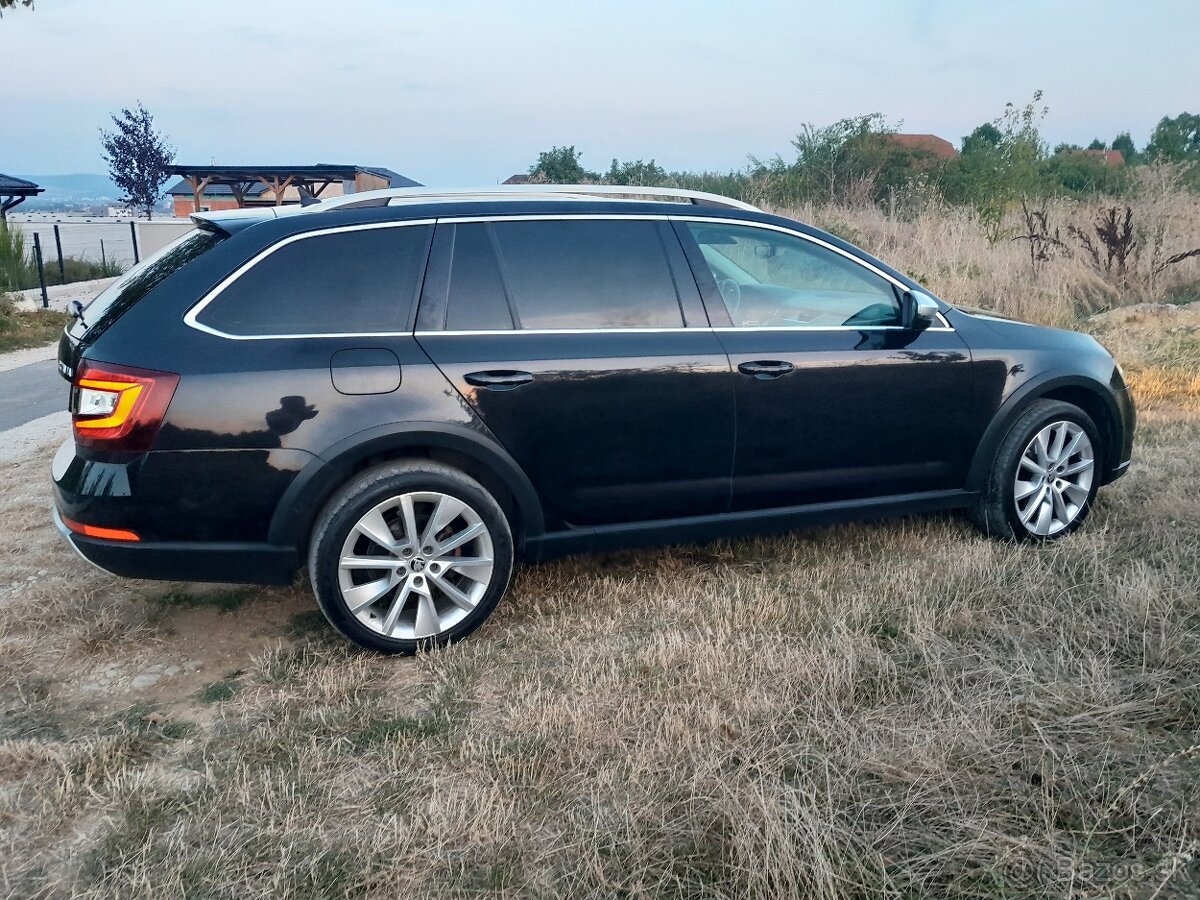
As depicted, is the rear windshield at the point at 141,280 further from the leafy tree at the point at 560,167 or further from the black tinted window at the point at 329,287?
the leafy tree at the point at 560,167

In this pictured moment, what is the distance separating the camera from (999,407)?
4527 millimetres

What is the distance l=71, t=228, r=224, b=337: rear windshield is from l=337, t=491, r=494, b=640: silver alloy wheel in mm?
1198

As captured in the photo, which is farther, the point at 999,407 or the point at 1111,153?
the point at 1111,153

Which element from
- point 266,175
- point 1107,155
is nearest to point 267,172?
point 266,175

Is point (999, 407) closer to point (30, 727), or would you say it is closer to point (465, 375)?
point (465, 375)

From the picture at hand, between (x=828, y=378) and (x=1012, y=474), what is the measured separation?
3.73 feet

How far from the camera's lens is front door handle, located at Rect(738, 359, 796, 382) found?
404 cm

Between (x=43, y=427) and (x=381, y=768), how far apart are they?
6063 millimetres

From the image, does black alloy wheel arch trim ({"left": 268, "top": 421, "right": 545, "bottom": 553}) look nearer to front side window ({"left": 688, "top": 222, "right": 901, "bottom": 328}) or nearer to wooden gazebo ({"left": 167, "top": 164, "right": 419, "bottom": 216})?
front side window ({"left": 688, "top": 222, "right": 901, "bottom": 328})

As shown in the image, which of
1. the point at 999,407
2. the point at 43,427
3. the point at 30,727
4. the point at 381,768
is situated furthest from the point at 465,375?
the point at 43,427

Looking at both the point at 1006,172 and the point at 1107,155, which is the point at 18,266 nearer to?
the point at 1006,172

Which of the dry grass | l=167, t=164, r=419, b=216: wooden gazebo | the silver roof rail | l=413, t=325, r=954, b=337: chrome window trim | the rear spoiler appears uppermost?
l=167, t=164, r=419, b=216: wooden gazebo

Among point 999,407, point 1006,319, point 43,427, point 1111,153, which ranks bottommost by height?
point 43,427

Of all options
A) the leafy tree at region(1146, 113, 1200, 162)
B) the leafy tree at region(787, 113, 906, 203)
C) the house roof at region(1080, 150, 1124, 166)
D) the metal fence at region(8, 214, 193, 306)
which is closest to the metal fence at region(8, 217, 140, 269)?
the metal fence at region(8, 214, 193, 306)
